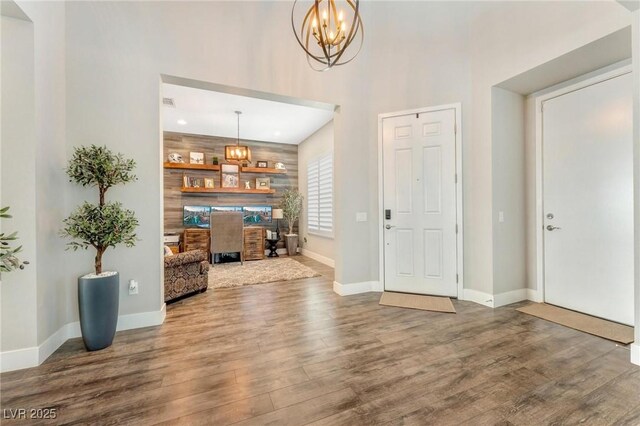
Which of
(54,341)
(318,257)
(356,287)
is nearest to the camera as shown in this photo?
(54,341)

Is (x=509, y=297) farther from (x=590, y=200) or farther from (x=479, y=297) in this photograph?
(x=590, y=200)

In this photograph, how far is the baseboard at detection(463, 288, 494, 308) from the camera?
3.22 m

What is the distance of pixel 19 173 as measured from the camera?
2.00 meters

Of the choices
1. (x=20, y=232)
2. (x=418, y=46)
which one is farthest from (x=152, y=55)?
(x=418, y=46)

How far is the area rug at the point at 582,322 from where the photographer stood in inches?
96.2

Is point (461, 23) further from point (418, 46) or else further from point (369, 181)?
point (369, 181)

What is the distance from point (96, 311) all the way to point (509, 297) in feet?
14.7

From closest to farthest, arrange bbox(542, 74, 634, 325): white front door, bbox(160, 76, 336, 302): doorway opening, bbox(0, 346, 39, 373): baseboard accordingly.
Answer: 1. bbox(0, 346, 39, 373): baseboard
2. bbox(542, 74, 634, 325): white front door
3. bbox(160, 76, 336, 302): doorway opening

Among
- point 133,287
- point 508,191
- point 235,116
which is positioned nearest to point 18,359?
point 133,287

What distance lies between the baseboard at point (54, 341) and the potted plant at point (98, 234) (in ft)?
0.85

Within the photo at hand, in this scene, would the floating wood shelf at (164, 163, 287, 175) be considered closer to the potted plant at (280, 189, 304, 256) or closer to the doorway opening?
the doorway opening

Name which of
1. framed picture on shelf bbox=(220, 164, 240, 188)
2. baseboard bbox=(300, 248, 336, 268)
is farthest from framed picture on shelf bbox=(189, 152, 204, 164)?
baseboard bbox=(300, 248, 336, 268)

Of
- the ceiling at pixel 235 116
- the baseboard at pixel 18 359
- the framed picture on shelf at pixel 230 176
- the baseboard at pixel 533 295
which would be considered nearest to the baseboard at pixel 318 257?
the framed picture on shelf at pixel 230 176

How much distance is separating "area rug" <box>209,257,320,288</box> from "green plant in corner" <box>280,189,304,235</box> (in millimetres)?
1464
